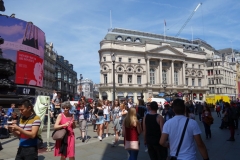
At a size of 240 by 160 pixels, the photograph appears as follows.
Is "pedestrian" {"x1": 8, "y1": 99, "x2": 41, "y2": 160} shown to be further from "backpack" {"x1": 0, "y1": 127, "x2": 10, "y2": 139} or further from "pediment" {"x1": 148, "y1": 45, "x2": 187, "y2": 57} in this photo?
"pediment" {"x1": 148, "y1": 45, "x2": 187, "y2": 57}

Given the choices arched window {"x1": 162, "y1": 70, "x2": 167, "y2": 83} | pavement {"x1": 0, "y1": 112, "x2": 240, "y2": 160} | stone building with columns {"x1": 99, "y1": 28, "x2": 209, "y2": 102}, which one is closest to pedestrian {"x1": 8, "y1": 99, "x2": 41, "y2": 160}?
pavement {"x1": 0, "y1": 112, "x2": 240, "y2": 160}

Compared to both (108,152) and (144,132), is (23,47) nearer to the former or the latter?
(108,152)

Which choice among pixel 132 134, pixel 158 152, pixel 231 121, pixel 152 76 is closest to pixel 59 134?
pixel 132 134

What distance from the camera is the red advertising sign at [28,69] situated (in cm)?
3504

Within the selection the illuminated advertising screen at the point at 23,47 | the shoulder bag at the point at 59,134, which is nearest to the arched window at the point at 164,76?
the illuminated advertising screen at the point at 23,47

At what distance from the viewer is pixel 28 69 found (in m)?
36.4

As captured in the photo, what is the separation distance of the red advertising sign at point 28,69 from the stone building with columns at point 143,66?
2219 cm

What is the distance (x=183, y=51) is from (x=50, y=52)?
144 feet

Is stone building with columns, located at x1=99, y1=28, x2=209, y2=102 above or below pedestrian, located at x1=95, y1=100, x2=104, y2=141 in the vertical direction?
above

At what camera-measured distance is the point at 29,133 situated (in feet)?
12.0

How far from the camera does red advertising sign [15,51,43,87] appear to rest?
3504cm

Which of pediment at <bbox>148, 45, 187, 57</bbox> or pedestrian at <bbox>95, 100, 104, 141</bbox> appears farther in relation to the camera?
pediment at <bbox>148, 45, 187, 57</bbox>

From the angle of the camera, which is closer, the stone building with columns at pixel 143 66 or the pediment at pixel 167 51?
the stone building with columns at pixel 143 66

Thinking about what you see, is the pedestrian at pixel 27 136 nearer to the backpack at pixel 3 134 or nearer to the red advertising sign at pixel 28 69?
the backpack at pixel 3 134
